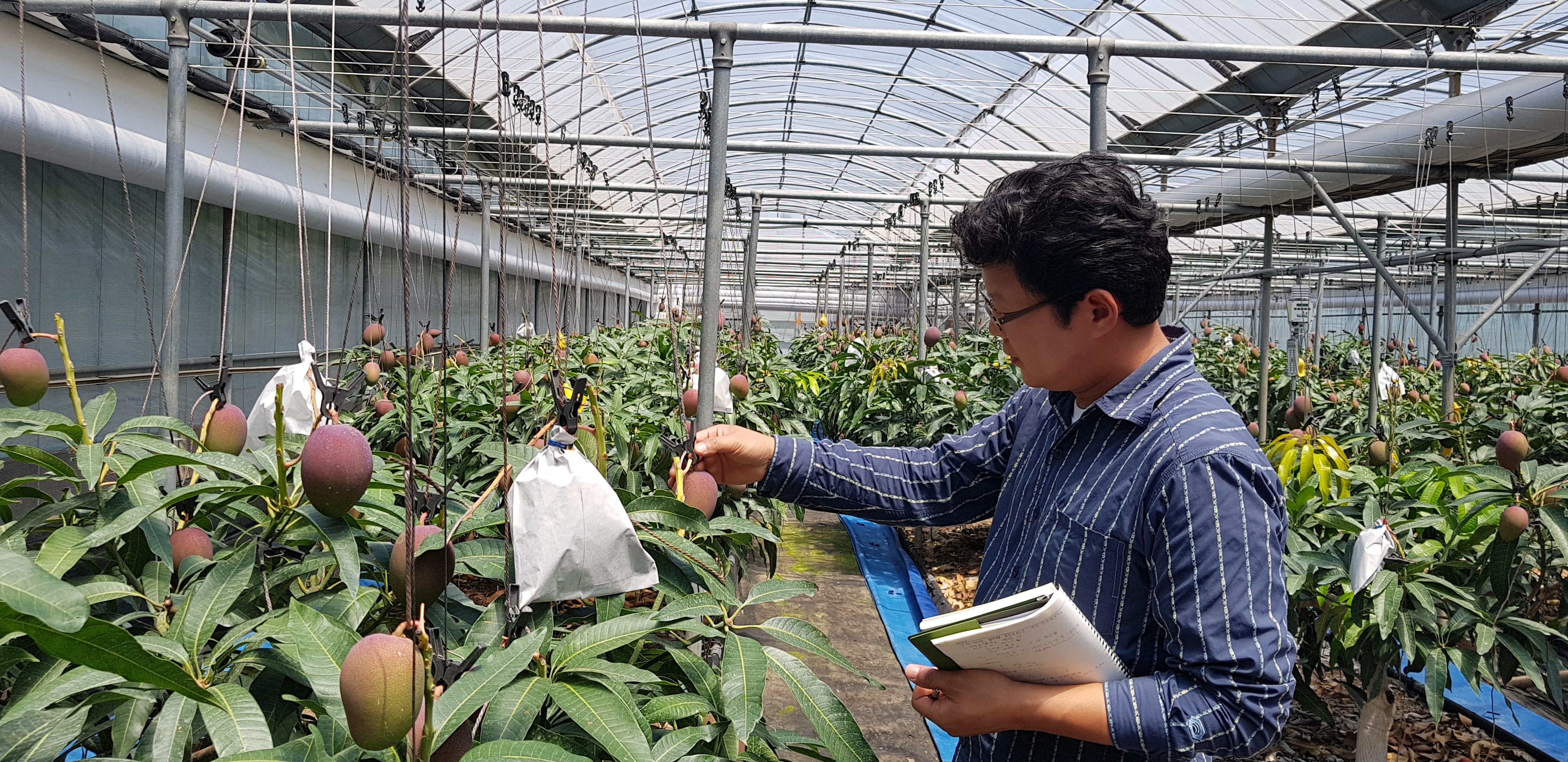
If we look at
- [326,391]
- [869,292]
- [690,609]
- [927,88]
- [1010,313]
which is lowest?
[690,609]

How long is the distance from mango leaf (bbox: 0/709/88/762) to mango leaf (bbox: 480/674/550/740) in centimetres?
34

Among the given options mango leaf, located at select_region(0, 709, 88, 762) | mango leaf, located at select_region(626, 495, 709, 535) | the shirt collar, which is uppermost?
the shirt collar

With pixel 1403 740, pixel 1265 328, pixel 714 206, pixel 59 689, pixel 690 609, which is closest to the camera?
pixel 59 689

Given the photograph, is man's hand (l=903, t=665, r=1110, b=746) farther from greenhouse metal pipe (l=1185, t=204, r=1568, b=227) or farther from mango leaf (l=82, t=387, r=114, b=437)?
greenhouse metal pipe (l=1185, t=204, r=1568, b=227)

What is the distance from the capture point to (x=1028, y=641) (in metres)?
0.83

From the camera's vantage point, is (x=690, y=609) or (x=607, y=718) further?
(x=690, y=609)

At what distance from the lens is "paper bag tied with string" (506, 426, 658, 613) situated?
3.12 ft

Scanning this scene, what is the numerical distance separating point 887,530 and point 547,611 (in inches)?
156

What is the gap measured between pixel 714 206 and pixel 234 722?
1.57 metres

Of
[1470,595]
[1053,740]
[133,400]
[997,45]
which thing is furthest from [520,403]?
[133,400]

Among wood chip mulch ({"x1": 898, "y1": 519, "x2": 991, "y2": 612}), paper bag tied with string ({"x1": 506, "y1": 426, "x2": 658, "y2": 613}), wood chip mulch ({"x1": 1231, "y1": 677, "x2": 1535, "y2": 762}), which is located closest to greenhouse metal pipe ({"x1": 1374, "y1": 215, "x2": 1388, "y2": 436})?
wood chip mulch ({"x1": 1231, "y1": 677, "x2": 1535, "y2": 762})

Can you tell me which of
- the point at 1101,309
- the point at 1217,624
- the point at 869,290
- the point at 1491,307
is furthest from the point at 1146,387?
the point at 869,290

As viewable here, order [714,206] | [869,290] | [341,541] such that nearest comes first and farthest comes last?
[341,541]
[714,206]
[869,290]

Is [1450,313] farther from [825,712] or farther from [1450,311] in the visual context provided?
[825,712]
